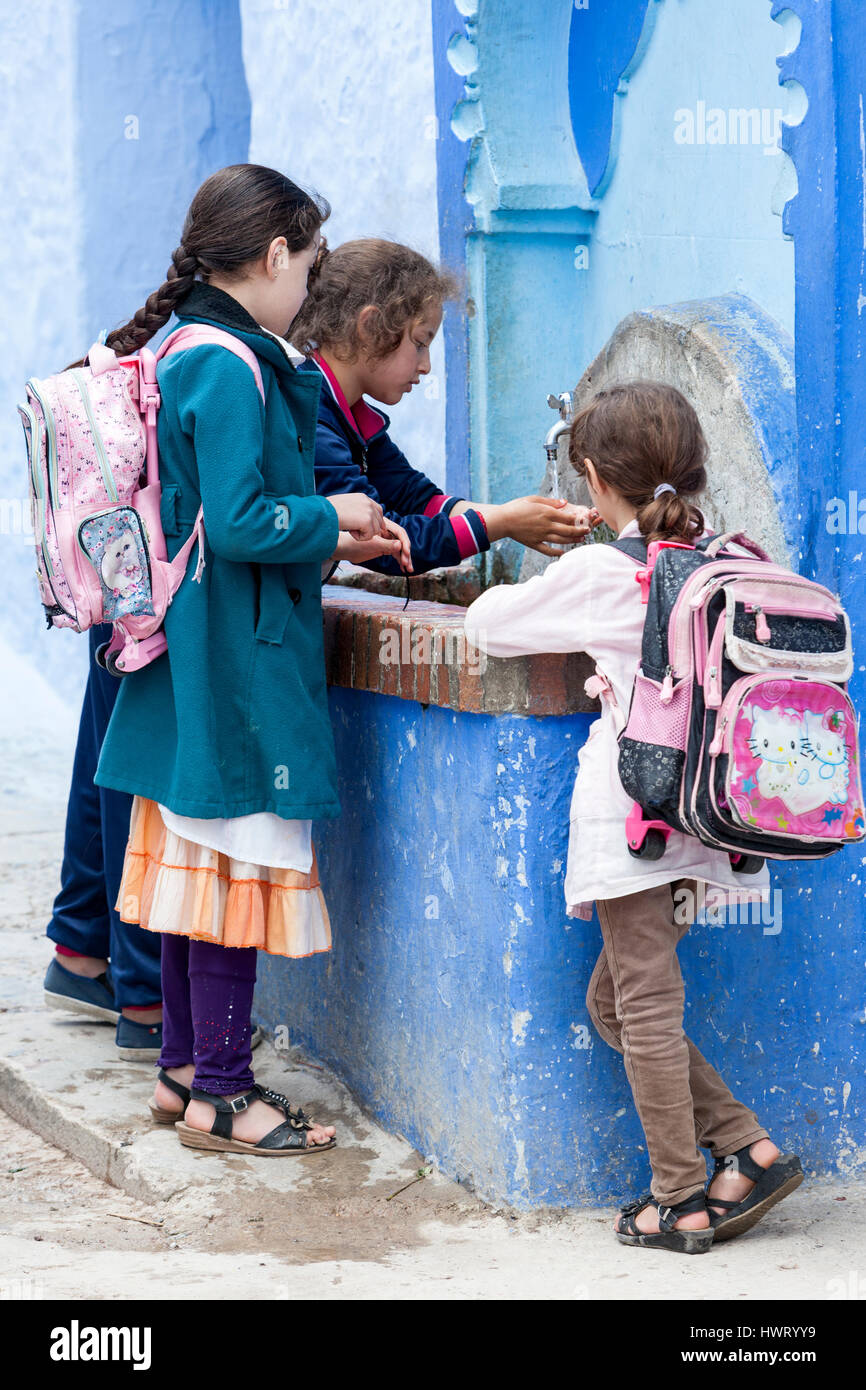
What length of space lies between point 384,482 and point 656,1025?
Result: 4.59 feet

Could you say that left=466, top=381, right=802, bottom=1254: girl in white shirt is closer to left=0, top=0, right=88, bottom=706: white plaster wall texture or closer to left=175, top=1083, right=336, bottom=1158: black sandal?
left=175, top=1083, right=336, bottom=1158: black sandal

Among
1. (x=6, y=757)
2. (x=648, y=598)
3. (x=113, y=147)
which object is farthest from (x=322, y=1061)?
(x=113, y=147)

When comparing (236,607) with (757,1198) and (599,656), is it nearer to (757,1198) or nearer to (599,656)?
(599,656)

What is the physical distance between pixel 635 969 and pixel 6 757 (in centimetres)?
469

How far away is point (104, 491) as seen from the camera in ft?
8.92

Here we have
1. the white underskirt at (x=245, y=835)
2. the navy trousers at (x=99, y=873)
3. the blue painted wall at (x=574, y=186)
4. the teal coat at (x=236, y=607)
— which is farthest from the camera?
the blue painted wall at (x=574, y=186)

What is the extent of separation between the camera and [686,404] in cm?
253

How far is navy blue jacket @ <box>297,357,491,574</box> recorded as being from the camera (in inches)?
121

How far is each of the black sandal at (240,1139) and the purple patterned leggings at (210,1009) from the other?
21 mm

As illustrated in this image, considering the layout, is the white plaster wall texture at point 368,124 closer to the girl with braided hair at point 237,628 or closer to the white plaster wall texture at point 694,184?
the white plaster wall texture at point 694,184

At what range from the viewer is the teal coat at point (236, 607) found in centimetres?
270

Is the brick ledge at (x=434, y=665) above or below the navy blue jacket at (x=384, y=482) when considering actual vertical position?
below
